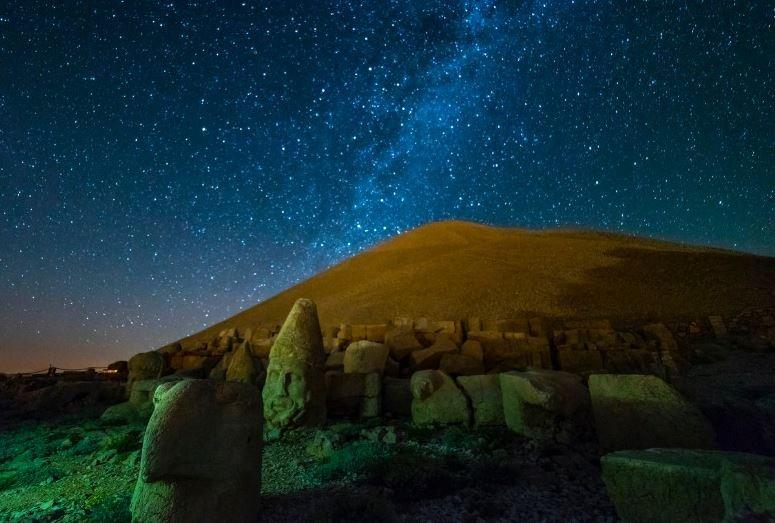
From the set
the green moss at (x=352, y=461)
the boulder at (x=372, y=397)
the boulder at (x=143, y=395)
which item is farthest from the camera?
the boulder at (x=143, y=395)

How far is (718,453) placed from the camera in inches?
161

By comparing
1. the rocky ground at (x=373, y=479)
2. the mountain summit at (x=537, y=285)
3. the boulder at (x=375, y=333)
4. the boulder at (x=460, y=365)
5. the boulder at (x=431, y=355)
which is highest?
the mountain summit at (x=537, y=285)

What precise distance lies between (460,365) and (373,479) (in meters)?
5.41

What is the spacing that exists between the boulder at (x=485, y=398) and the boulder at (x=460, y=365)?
235cm

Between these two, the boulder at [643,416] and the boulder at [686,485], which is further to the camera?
the boulder at [643,416]

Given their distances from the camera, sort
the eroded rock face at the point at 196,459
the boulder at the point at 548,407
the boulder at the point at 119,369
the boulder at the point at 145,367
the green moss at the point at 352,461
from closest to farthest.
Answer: the eroded rock face at the point at 196,459 < the green moss at the point at 352,461 < the boulder at the point at 548,407 < the boulder at the point at 145,367 < the boulder at the point at 119,369

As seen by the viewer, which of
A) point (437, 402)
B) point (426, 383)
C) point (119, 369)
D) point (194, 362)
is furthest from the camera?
point (119, 369)

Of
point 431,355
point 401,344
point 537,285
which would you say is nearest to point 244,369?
point 401,344

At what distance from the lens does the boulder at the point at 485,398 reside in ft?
25.3

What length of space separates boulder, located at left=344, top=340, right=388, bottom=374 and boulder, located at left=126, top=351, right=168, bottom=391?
6.90 m

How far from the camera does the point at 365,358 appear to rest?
10414 mm

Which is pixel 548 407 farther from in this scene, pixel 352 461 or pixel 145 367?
pixel 145 367

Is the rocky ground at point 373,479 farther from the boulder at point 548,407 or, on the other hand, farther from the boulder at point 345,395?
the boulder at point 345,395

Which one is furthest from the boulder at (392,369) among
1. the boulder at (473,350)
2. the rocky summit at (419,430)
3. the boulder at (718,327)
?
the boulder at (718,327)
